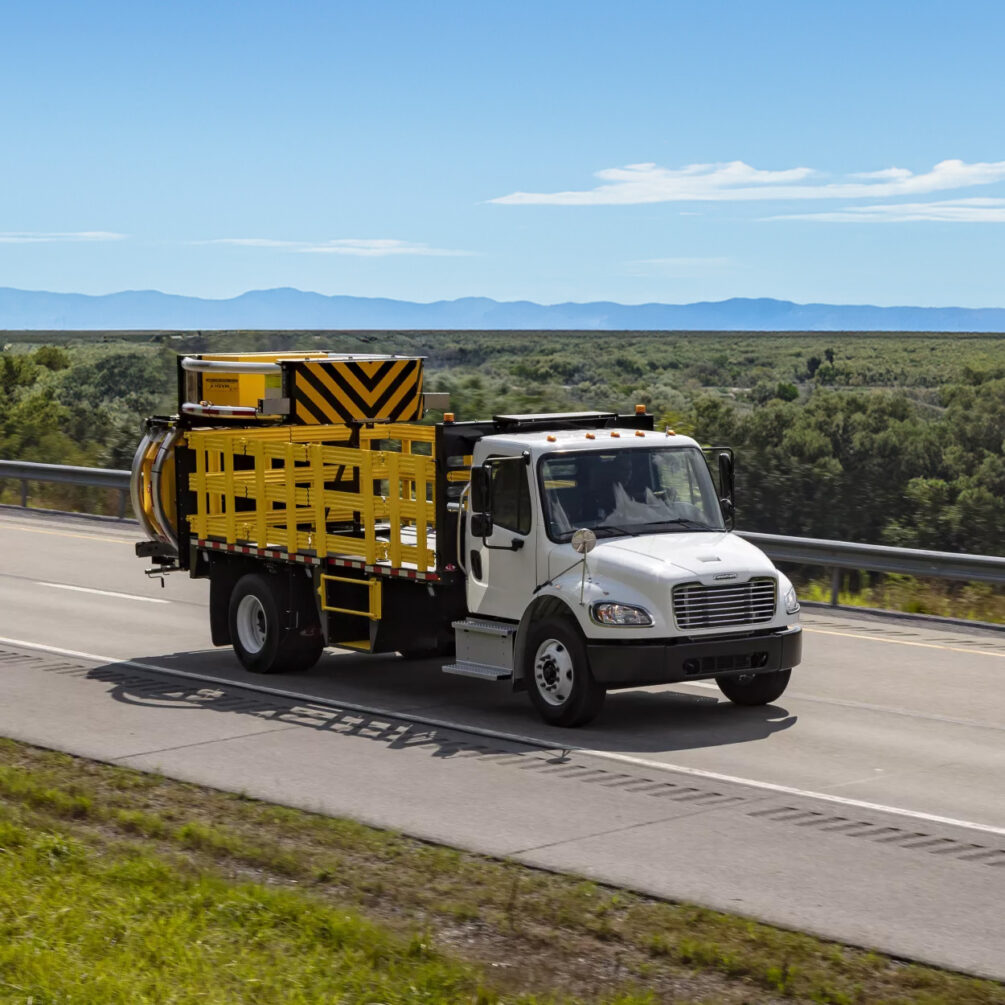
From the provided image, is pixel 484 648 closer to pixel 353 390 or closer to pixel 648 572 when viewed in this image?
pixel 648 572

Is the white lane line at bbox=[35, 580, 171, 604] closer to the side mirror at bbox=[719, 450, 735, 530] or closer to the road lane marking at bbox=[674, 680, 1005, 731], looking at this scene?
the road lane marking at bbox=[674, 680, 1005, 731]

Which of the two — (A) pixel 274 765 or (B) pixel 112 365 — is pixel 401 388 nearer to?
(A) pixel 274 765

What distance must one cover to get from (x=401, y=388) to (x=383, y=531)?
7.19 ft

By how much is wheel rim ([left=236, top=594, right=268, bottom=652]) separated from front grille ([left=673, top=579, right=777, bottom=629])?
422 centimetres

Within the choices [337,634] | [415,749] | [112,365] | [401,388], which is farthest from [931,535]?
[112,365]

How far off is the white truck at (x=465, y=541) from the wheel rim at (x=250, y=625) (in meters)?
0.02

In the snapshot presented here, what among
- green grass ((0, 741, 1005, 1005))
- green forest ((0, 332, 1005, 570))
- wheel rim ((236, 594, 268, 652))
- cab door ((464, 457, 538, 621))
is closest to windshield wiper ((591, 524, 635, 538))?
cab door ((464, 457, 538, 621))

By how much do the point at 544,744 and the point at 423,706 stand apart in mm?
1736

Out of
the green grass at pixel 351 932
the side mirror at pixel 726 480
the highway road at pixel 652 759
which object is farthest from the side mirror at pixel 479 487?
the green grass at pixel 351 932

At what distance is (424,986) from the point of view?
21.8 ft

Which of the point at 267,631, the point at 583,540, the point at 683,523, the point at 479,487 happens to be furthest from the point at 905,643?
the point at 267,631

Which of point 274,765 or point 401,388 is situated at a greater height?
point 401,388

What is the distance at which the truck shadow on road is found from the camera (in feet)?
39.2

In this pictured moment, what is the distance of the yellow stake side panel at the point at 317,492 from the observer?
1327 cm
